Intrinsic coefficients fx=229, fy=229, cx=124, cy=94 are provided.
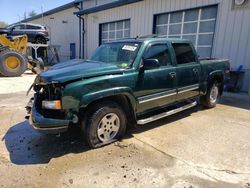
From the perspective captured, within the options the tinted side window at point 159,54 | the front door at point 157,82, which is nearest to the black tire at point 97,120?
the front door at point 157,82

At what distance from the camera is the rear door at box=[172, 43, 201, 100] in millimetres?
5102

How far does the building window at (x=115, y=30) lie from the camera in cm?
1459

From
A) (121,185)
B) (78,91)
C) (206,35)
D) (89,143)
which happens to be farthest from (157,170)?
(206,35)

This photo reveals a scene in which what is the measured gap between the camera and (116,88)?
3.85 metres

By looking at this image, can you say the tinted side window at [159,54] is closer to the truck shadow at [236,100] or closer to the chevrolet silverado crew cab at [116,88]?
the chevrolet silverado crew cab at [116,88]

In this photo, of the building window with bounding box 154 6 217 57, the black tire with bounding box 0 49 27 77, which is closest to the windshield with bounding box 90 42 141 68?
the building window with bounding box 154 6 217 57

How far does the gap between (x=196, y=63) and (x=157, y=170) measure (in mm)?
3217

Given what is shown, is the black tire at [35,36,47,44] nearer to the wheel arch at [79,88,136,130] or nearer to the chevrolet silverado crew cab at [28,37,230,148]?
the chevrolet silverado crew cab at [28,37,230,148]

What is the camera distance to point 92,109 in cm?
376

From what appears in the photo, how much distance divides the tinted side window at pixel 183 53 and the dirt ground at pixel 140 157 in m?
1.41

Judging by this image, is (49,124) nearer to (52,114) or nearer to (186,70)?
(52,114)

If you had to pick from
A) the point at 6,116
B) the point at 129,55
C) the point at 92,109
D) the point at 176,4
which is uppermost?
the point at 176,4

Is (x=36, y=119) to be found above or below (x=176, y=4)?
below

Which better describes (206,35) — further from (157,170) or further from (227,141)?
(157,170)
